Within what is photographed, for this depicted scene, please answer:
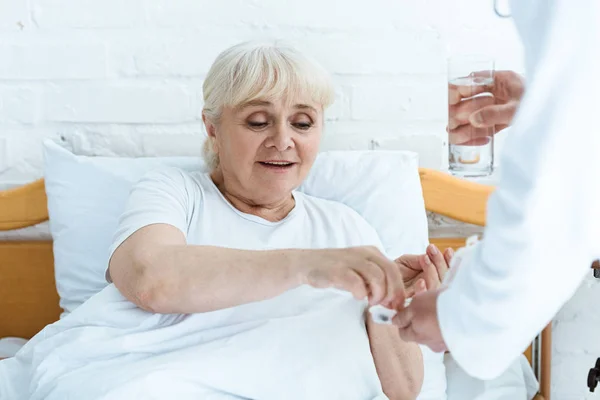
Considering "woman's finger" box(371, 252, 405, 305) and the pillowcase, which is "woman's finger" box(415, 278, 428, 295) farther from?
the pillowcase

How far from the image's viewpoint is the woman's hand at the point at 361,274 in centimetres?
118

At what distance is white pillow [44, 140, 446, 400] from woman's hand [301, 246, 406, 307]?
597mm

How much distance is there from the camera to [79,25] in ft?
6.71

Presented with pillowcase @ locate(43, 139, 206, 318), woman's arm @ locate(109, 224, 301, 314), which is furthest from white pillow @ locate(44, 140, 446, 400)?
woman's arm @ locate(109, 224, 301, 314)

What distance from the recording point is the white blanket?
4.43 ft

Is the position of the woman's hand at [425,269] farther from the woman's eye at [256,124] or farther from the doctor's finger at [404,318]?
the woman's eye at [256,124]

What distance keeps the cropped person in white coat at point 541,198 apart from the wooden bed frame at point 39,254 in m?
1.04

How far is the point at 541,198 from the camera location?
0.86 metres

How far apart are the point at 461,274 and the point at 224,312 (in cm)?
59

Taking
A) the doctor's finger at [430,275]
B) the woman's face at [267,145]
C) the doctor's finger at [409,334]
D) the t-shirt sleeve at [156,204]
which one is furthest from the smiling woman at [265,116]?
the doctor's finger at [409,334]

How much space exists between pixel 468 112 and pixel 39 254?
1135mm

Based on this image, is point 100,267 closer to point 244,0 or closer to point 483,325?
point 244,0

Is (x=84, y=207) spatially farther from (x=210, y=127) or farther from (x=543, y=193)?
(x=543, y=193)

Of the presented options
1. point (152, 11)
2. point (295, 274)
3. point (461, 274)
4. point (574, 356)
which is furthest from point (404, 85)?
point (461, 274)
